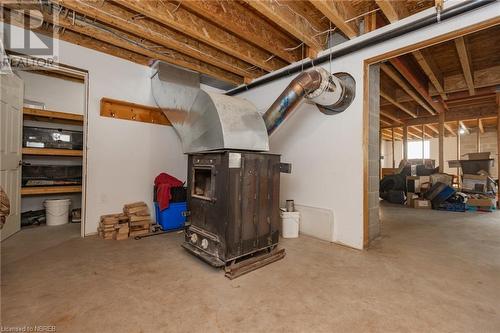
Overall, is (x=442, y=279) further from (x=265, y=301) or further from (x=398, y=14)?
(x=398, y=14)

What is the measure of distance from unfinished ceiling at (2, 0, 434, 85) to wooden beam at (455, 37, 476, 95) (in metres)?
1.00

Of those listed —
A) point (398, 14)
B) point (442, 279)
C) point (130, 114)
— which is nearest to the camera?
point (442, 279)

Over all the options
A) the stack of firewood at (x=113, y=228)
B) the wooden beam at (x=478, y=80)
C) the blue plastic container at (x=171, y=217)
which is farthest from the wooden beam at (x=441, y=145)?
the stack of firewood at (x=113, y=228)

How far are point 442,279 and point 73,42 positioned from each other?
5.24 meters

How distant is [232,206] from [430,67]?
14.4 ft

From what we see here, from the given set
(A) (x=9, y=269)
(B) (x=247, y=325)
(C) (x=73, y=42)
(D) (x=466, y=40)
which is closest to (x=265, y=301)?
(B) (x=247, y=325)

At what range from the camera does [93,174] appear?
3291 mm

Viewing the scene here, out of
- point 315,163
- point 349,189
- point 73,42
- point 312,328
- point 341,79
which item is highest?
point 73,42

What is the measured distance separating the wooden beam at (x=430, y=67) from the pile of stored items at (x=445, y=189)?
234 centimetres

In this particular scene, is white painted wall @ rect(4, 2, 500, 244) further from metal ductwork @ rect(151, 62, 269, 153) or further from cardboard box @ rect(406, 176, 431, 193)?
cardboard box @ rect(406, 176, 431, 193)

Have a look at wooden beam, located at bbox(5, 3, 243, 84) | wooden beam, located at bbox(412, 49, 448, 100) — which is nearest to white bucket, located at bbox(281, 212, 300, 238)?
wooden beam, located at bbox(5, 3, 243, 84)

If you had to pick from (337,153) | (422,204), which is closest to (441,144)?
(422,204)

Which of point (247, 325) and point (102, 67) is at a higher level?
point (102, 67)

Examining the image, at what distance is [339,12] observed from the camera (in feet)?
8.07
